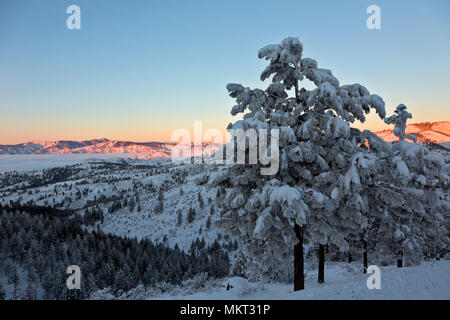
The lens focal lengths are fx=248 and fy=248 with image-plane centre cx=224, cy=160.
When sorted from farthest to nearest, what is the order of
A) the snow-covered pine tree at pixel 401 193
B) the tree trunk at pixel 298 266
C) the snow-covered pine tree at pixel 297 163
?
the tree trunk at pixel 298 266
the snow-covered pine tree at pixel 297 163
the snow-covered pine tree at pixel 401 193

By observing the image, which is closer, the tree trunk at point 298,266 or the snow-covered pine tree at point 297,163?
the snow-covered pine tree at point 297,163

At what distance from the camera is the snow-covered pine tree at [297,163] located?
8.17m

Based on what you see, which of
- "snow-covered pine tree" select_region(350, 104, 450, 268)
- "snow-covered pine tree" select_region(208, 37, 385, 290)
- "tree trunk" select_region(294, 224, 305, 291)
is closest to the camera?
"snow-covered pine tree" select_region(350, 104, 450, 268)

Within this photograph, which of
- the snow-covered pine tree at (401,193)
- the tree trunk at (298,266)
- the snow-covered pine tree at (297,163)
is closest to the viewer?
the snow-covered pine tree at (401,193)

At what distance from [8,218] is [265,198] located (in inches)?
4355

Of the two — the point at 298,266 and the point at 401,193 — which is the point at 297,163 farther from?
the point at 298,266

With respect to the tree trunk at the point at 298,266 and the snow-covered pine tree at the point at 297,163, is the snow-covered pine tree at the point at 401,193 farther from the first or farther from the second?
the tree trunk at the point at 298,266

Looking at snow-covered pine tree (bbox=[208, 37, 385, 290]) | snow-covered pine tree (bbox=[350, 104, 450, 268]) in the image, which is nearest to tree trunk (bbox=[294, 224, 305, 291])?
snow-covered pine tree (bbox=[208, 37, 385, 290])

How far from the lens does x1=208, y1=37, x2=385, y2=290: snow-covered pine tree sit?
8.17 m

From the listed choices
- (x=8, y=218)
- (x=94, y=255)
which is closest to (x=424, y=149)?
(x=94, y=255)

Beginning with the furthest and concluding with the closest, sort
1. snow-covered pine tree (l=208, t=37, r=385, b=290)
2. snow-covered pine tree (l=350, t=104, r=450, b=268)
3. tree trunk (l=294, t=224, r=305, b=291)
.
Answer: tree trunk (l=294, t=224, r=305, b=291) < snow-covered pine tree (l=208, t=37, r=385, b=290) < snow-covered pine tree (l=350, t=104, r=450, b=268)

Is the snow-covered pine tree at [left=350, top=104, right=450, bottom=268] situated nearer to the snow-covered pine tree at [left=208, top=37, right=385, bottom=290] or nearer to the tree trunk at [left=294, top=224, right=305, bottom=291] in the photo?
the snow-covered pine tree at [left=208, top=37, right=385, bottom=290]

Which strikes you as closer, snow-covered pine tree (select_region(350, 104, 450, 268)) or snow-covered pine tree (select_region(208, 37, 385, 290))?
snow-covered pine tree (select_region(350, 104, 450, 268))

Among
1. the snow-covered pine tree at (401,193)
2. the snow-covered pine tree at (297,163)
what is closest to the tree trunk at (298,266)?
the snow-covered pine tree at (297,163)
